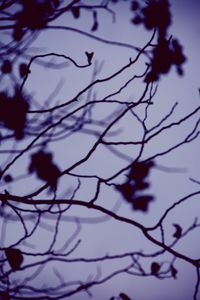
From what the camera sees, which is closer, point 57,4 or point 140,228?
point 140,228

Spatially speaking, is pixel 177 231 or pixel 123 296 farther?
pixel 123 296

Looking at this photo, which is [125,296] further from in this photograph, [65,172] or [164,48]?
[164,48]

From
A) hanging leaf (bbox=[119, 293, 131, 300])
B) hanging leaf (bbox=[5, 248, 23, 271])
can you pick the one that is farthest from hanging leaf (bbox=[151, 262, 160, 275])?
hanging leaf (bbox=[5, 248, 23, 271])

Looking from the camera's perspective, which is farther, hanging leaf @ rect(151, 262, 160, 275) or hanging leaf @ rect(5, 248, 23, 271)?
hanging leaf @ rect(151, 262, 160, 275)

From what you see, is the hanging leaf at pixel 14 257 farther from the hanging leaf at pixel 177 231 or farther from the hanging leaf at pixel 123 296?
the hanging leaf at pixel 177 231

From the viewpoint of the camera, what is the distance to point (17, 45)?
8.77 ft

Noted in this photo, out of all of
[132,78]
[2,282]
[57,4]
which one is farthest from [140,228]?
[57,4]

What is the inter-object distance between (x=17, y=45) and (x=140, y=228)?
1.81 meters

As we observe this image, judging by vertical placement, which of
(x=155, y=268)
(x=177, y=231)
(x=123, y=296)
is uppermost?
(x=177, y=231)

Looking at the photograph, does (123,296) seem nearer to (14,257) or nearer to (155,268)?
(155,268)

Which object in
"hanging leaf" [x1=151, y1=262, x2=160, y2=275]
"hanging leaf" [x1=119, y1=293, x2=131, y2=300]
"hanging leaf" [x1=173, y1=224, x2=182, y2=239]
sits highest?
"hanging leaf" [x1=173, y1=224, x2=182, y2=239]

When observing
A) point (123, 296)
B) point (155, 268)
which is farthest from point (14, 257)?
point (155, 268)

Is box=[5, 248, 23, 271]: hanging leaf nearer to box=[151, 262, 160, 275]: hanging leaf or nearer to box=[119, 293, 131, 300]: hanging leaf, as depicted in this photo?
box=[119, 293, 131, 300]: hanging leaf

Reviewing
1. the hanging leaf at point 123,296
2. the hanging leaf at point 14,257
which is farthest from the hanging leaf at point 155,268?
the hanging leaf at point 14,257
